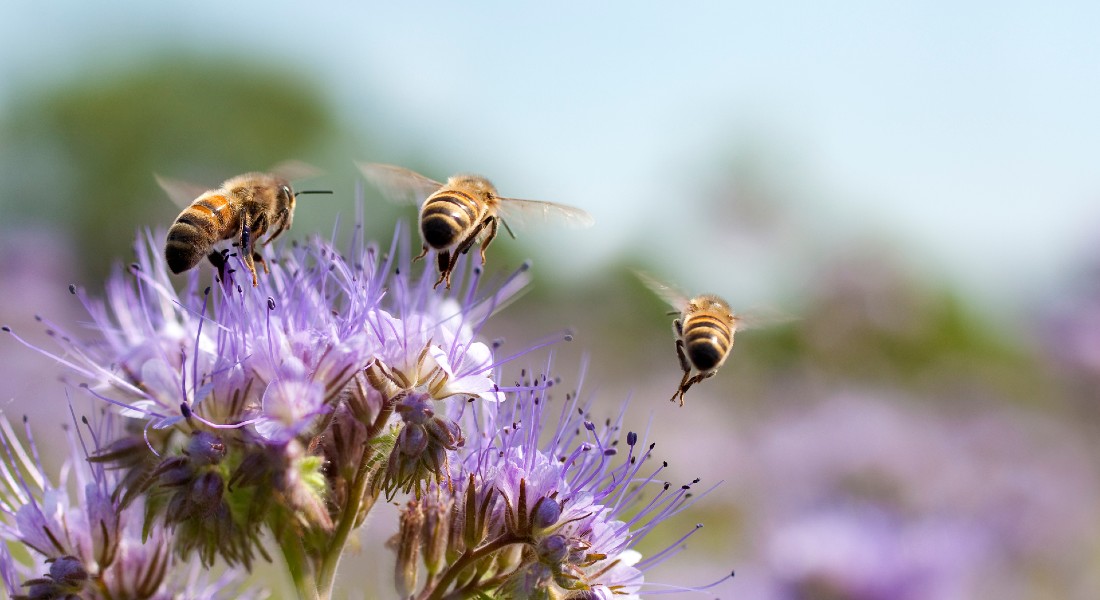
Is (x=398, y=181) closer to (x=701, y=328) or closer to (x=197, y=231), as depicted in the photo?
(x=197, y=231)

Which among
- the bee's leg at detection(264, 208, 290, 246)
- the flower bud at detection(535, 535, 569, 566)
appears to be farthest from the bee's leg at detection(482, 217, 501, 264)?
the flower bud at detection(535, 535, 569, 566)

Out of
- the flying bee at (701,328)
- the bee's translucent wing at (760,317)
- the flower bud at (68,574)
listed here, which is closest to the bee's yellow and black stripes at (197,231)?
the flower bud at (68,574)

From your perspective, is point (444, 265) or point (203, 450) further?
point (444, 265)

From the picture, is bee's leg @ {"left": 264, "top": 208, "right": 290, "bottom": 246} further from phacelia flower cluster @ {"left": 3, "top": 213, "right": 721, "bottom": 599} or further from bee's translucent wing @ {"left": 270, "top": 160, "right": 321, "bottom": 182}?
phacelia flower cluster @ {"left": 3, "top": 213, "right": 721, "bottom": 599}

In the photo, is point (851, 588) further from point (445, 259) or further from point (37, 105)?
point (37, 105)

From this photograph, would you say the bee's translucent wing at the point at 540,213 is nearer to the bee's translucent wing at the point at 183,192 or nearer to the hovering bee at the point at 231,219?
the hovering bee at the point at 231,219

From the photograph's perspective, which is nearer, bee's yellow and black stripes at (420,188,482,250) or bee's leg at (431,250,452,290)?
bee's leg at (431,250,452,290)

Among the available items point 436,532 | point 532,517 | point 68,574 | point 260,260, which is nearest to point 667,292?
point 260,260
